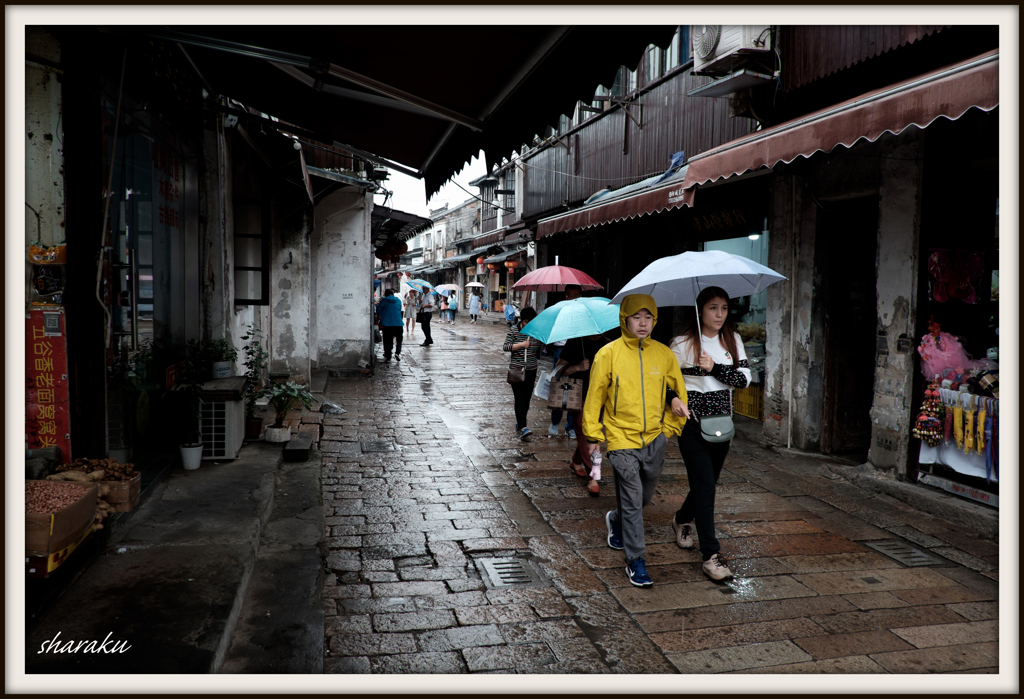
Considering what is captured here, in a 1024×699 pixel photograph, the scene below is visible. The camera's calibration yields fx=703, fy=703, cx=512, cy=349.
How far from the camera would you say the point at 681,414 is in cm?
432

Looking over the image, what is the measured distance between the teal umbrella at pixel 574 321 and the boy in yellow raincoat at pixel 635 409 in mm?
1794

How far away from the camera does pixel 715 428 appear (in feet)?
14.4


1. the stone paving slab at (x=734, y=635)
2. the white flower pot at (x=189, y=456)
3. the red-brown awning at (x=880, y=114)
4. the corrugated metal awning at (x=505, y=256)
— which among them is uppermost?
the corrugated metal awning at (x=505, y=256)

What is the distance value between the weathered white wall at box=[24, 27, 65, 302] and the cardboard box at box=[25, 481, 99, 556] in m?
1.22

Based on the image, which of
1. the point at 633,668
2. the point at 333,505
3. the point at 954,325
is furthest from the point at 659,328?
the point at 633,668

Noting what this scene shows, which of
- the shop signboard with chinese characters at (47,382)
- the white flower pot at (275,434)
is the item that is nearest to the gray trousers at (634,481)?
the shop signboard with chinese characters at (47,382)

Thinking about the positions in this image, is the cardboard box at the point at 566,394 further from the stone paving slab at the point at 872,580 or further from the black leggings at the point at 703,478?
the stone paving slab at the point at 872,580

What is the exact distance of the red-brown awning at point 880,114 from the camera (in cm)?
439

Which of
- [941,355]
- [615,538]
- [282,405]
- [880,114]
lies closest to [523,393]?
[282,405]

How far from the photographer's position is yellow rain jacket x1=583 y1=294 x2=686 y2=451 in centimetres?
441

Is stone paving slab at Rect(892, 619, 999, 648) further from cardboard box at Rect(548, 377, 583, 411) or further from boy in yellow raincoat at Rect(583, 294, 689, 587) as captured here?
cardboard box at Rect(548, 377, 583, 411)

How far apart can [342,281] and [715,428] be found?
11.4 metres

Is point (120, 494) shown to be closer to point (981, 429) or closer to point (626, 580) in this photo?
point (626, 580)

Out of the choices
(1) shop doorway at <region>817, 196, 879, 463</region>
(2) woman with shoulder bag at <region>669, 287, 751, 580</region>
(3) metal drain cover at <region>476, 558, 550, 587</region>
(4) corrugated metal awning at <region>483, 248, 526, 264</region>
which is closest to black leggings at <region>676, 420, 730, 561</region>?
(2) woman with shoulder bag at <region>669, 287, 751, 580</region>
